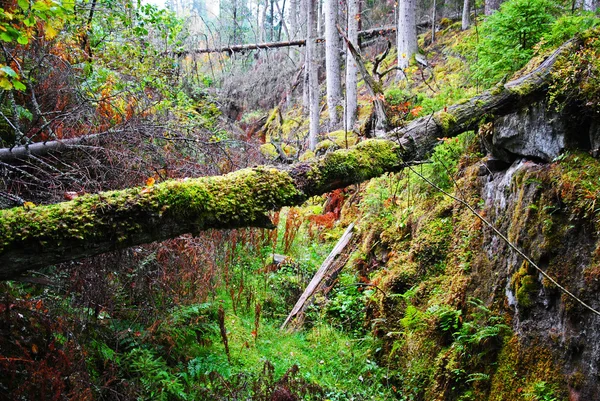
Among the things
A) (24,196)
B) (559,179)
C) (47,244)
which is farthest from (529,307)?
(24,196)

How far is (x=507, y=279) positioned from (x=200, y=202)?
3028 millimetres

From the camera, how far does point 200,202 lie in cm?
289

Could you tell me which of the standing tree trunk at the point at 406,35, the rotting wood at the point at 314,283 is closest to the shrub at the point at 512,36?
the rotting wood at the point at 314,283

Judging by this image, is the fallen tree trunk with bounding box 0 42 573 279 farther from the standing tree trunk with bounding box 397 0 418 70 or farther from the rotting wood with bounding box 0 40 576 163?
the standing tree trunk with bounding box 397 0 418 70

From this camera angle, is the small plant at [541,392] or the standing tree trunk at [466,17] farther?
the standing tree trunk at [466,17]

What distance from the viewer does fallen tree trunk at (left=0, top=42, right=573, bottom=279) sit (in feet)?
8.19

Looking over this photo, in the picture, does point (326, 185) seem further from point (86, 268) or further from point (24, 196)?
point (24, 196)

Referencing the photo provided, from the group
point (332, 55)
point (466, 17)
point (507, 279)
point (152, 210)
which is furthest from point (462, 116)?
point (466, 17)

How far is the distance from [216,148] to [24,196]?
223 centimetres

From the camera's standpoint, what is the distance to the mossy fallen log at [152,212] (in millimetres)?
2475

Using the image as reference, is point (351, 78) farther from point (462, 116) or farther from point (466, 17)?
point (462, 116)

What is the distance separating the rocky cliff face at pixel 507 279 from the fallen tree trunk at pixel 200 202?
0.67 meters

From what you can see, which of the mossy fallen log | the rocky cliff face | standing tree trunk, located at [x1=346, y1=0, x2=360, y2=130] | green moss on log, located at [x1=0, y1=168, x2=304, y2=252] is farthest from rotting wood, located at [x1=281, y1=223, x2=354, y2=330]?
standing tree trunk, located at [x1=346, y1=0, x2=360, y2=130]

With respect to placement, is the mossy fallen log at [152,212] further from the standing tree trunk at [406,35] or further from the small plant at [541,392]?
the standing tree trunk at [406,35]
